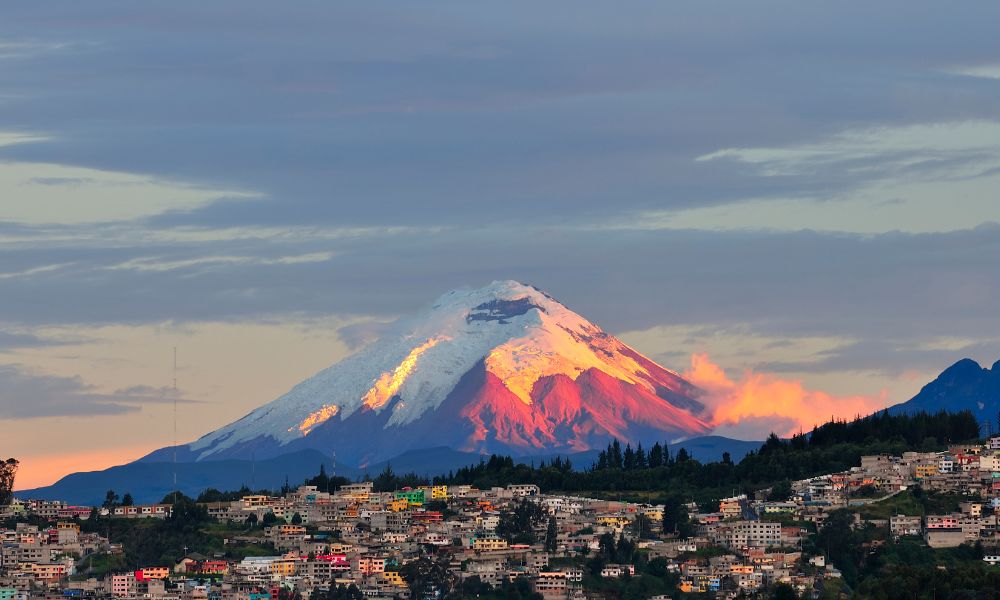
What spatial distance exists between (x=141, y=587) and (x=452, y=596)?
24.2 meters

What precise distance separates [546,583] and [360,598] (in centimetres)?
1434

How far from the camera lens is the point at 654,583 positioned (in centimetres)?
19675

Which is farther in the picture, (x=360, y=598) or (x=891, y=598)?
(x=360, y=598)

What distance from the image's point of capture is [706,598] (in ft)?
631

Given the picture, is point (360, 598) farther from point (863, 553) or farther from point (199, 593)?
point (863, 553)

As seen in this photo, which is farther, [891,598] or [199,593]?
[199,593]

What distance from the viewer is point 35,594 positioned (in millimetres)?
199750

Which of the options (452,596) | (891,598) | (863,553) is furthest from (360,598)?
(891,598)

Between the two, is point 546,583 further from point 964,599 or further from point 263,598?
point 964,599

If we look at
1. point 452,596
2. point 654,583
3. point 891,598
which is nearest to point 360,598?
point 452,596

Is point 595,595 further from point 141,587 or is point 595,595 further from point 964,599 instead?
point 964,599

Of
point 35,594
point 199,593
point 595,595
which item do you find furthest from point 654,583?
point 35,594

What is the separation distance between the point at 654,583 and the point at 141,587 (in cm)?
3924

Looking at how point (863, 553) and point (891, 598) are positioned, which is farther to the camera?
point (863, 553)
